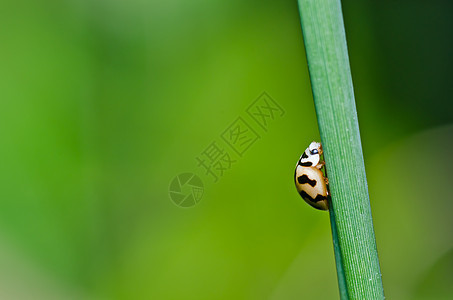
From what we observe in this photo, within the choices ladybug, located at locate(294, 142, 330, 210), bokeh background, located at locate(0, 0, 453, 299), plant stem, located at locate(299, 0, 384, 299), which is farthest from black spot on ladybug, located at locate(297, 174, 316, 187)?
bokeh background, located at locate(0, 0, 453, 299)

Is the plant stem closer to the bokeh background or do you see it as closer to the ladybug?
the ladybug

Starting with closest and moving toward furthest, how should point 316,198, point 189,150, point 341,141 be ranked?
point 341,141, point 316,198, point 189,150

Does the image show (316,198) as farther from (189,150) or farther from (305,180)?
(189,150)

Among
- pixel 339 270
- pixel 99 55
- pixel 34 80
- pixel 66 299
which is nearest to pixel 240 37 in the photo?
pixel 99 55

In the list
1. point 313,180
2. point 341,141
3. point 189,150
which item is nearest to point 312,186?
point 313,180

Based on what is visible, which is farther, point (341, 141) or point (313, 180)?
point (313, 180)

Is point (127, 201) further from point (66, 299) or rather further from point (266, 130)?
point (266, 130)
